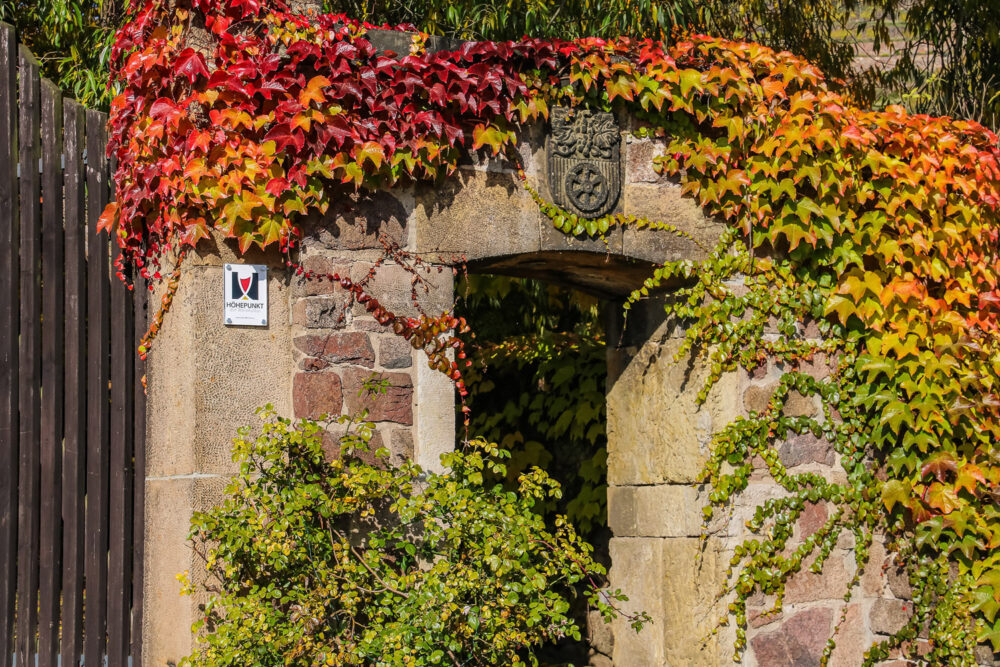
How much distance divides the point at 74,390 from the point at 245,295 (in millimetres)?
763

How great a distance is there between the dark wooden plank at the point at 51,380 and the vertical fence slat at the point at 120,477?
7.1 inches

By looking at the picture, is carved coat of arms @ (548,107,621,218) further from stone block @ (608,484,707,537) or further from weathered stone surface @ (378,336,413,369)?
stone block @ (608,484,707,537)

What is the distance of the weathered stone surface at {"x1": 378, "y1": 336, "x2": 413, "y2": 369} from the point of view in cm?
373

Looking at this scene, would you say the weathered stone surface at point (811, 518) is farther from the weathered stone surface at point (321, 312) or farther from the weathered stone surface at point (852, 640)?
the weathered stone surface at point (321, 312)

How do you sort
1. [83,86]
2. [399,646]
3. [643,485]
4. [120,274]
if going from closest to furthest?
[399,646]
[120,274]
[643,485]
[83,86]

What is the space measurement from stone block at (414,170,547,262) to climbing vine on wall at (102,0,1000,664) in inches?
3.8

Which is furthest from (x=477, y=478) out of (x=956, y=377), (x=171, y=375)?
(x=956, y=377)

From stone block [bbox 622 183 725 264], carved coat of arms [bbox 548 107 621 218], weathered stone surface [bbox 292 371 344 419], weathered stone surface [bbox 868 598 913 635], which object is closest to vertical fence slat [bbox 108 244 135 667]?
weathered stone surface [bbox 292 371 344 419]

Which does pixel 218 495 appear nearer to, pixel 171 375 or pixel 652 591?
pixel 171 375

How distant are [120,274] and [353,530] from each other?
1.26m

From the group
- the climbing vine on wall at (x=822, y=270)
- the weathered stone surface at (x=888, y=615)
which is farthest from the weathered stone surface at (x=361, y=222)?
the weathered stone surface at (x=888, y=615)

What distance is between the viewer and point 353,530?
365cm

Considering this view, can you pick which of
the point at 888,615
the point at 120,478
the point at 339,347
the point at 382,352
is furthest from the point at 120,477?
the point at 888,615

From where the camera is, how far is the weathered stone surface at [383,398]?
3.70m
